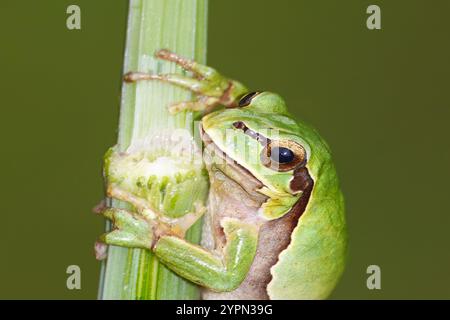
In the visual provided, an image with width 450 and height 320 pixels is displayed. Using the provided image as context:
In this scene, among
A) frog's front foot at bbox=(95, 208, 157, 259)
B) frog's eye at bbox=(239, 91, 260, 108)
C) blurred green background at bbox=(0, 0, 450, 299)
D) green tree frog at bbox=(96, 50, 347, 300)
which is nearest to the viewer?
frog's front foot at bbox=(95, 208, 157, 259)

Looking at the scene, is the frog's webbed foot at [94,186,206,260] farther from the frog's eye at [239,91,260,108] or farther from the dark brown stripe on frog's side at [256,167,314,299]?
the frog's eye at [239,91,260,108]

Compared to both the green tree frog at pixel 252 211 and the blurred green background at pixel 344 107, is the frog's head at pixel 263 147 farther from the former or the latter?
the blurred green background at pixel 344 107

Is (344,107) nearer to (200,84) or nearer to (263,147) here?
(263,147)

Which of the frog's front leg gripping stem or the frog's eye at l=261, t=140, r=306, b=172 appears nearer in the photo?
the frog's front leg gripping stem

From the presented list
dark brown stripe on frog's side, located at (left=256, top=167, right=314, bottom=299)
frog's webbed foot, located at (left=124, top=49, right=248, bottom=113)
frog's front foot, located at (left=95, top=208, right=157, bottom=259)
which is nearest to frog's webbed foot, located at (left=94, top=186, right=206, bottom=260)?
frog's front foot, located at (left=95, top=208, right=157, bottom=259)

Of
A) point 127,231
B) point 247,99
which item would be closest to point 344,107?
point 247,99

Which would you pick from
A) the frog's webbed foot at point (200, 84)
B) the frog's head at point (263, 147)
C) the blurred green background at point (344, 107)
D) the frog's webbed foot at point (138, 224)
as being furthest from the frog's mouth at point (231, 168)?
the blurred green background at point (344, 107)

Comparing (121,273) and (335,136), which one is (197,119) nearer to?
(121,273)

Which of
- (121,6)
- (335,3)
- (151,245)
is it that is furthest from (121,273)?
(335,3)
